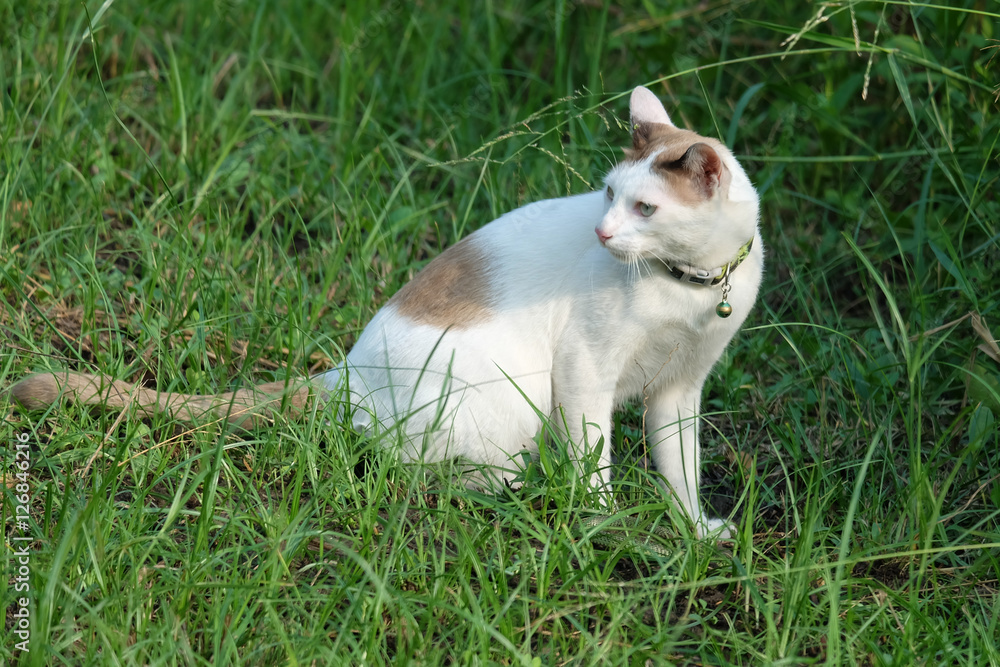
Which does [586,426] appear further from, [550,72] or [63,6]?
[63,6]

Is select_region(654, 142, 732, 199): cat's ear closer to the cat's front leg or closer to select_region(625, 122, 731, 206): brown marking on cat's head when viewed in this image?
select_region(625, 122, 731, 206): brown marking on cat's head

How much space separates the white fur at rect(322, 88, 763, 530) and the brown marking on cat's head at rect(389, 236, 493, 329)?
2 centimetres

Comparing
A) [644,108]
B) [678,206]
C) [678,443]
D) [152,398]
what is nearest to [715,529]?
[678,443]

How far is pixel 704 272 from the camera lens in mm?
2141

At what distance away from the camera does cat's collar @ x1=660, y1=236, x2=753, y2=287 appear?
7.02 feet

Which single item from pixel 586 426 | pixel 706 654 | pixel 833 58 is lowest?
pixel 706 654

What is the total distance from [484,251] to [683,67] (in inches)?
72.7

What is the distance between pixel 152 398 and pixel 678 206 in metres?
1.37

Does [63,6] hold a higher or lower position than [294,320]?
higher

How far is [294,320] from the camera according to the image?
2586 mm

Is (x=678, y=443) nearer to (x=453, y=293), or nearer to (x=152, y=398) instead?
(x=453, y=293)

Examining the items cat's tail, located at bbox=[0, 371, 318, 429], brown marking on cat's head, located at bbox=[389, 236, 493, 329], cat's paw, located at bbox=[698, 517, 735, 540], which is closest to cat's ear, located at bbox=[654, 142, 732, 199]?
brown marking on cat's head, located at bbox=[389, 236, 493, 329]

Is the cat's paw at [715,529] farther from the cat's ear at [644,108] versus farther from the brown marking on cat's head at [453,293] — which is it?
the cat's ear at [644,108]

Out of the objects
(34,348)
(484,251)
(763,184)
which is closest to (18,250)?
(34,348)
